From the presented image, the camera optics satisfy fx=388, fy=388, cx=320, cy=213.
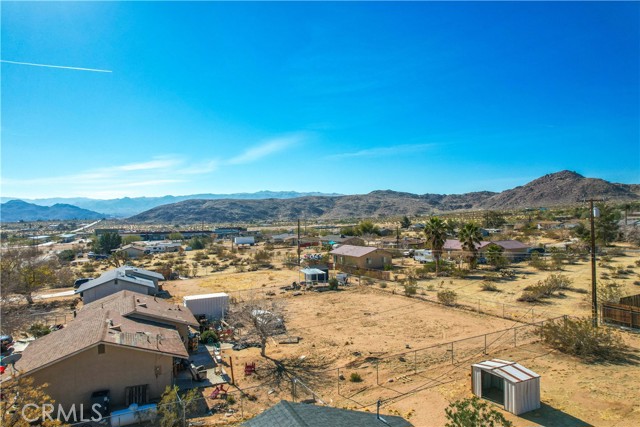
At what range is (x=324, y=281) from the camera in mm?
43656

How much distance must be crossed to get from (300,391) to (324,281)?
85.5 feet

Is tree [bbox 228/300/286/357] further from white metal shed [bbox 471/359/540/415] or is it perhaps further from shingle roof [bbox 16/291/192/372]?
white metal shed [bbox 471/359/540/415]

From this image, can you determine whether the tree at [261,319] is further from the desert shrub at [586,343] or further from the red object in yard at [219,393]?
the desert shrub at [586,343]

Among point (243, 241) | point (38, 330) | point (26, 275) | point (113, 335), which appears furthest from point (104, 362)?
point (243, 241)

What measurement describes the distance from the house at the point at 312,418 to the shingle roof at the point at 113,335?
7995 mm

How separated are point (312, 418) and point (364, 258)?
138ft

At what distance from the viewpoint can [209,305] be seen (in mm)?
29391

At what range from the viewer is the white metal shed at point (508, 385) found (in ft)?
50.0

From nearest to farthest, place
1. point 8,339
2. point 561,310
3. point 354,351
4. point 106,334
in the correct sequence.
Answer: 1. point 106,334
2. point 354,351
3. point 8,339
4. point 561,310

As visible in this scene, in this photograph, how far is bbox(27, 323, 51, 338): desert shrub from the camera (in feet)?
83.9

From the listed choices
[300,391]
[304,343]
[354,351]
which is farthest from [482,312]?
[300,391]

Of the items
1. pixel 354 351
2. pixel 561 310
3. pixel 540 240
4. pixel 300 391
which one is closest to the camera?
pixel 300 391

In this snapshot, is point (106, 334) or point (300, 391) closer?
point (106, 334)

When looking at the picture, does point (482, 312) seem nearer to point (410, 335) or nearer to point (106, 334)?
point (410, 335)
